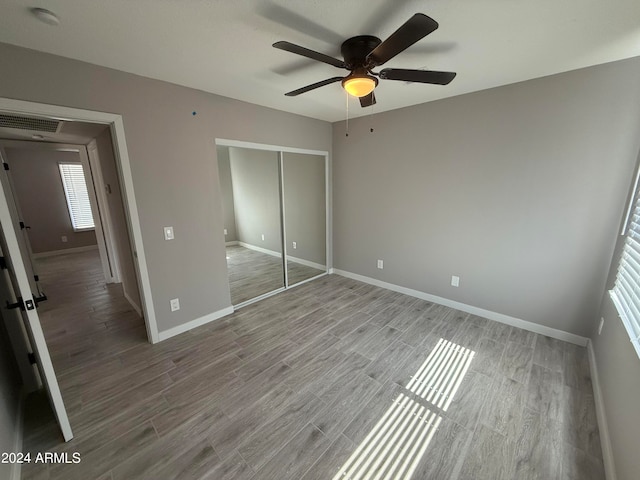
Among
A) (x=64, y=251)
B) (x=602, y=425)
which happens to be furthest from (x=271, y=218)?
(x=64, y=251)

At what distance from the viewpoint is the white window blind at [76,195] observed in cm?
602

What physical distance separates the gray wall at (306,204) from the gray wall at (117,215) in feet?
7.41

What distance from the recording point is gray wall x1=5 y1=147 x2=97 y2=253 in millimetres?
5488

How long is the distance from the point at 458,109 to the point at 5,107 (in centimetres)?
404

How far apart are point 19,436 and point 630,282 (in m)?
4.24

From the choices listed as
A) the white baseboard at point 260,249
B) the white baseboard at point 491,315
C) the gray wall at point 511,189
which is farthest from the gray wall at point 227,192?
the white baseboard at point 491,315

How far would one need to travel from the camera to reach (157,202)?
99.0 inches

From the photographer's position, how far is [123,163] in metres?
2.27

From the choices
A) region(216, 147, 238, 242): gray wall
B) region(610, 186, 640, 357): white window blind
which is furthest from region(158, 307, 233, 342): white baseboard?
region(610, 186, 640, 357): white window blind

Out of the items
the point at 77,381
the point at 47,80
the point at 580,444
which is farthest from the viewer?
the point at 77,381

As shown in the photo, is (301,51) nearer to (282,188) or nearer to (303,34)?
(303,34)

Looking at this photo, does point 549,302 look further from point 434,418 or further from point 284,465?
point 284,465

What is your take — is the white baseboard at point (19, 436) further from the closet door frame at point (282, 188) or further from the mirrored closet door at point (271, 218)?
the mirrored closet door at point (271, 218)

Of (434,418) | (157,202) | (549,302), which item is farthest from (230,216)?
(549,302)
